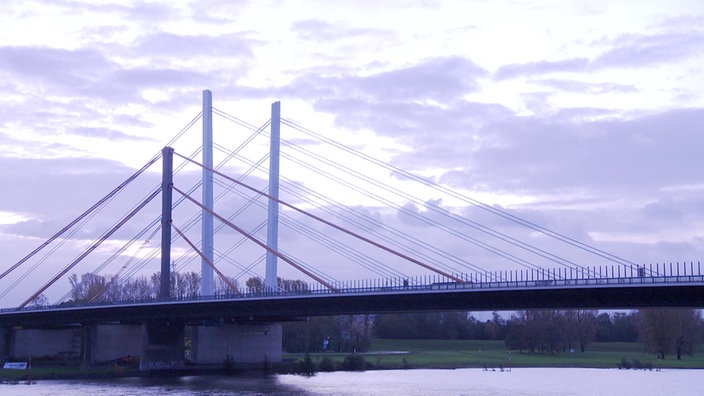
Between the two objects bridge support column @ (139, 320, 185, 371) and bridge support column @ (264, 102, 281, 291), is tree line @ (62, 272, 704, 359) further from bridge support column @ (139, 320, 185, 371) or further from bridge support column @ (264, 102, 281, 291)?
bridge support column @ (264, 102, 281, 291)

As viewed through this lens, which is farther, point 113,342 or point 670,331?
point 670,331

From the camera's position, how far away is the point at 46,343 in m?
83.0

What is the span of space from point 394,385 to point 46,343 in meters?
37.6

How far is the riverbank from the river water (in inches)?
149

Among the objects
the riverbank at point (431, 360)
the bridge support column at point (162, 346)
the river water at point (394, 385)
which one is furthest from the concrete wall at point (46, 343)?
the river water at point (394, 385)

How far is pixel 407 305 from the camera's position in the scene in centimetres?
5403

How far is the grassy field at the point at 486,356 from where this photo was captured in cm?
8788

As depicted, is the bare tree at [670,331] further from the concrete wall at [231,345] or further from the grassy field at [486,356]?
the concrete wall at [231,345]

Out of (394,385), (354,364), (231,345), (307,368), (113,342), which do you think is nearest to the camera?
(394,385)

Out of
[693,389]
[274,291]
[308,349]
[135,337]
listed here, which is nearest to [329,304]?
[274,291]

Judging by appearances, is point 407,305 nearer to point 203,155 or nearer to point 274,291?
point 274,291

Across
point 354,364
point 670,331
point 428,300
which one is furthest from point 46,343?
point 670,331

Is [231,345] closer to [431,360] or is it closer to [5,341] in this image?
[5,341]

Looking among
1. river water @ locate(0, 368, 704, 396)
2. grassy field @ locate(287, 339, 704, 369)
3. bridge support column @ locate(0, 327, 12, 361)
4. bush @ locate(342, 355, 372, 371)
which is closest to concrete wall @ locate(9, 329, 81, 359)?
bridge support column @ locate(0, 327, 12, 361)
